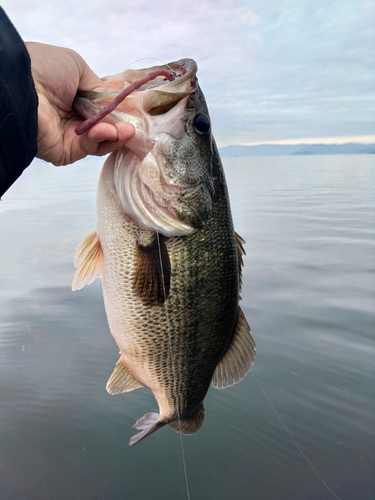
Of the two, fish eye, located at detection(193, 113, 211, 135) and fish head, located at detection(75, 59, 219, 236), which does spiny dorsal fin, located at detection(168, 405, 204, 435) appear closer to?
fish head, located at detection(75, 59, 219, 236)

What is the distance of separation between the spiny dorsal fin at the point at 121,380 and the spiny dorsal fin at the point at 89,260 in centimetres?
52

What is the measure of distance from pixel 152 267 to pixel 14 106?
0.89m

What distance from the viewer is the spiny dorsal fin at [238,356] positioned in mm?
2314

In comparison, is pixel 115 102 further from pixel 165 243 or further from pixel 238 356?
pixel 238 356

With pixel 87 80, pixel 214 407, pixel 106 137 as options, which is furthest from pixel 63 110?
pixel 214 407

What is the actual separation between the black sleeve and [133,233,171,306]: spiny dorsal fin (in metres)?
0.65

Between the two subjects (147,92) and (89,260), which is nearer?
(147,92)

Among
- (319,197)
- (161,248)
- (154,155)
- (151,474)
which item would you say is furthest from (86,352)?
(319,197)

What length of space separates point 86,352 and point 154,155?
274cm

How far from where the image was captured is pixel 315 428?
10.0ft

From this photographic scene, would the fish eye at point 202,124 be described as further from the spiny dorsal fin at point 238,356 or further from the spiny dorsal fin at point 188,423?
the spiny dorsal fin at point 188,423

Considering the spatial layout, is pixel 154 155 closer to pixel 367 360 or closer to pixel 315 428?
pixel 315 428

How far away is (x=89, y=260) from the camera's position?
2.10 m

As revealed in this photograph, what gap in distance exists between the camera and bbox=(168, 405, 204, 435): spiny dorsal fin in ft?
7.80
